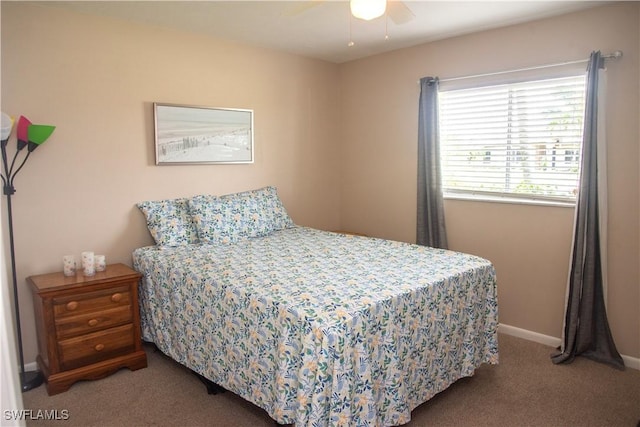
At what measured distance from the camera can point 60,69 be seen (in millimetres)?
2887

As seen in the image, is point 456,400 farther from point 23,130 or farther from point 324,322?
point 23,130

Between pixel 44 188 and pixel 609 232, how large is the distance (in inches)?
145

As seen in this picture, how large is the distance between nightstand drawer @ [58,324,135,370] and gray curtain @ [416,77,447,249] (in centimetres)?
240

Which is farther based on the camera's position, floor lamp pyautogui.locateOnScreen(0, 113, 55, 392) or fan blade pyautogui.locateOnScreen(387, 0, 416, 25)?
floor lamp pyautogui.locateOnScreen(0, 113, 55, 392)

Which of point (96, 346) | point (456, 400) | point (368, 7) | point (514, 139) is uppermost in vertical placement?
point (368, 7)

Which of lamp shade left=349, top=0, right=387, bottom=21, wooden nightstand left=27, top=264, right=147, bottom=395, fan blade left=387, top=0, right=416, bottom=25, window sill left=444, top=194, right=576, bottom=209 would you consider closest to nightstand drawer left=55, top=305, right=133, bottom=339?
wooden nightstand left=27, top=264, right=147, bottom=395

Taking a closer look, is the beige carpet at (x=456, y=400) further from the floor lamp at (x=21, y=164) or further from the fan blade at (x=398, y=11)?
the fan blade at (x=398, y=11)

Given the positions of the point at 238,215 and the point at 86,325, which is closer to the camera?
the point at 86,325

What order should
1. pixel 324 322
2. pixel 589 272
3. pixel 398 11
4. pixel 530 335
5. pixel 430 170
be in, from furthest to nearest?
1. pixel 430 170
2. pixel 530 335
3. pixel 589 272
4. pixel 398 11
5. pixel 324 322

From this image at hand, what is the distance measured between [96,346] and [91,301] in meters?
0.29

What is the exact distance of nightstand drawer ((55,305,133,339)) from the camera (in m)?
2.61

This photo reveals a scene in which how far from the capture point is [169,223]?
3273mm

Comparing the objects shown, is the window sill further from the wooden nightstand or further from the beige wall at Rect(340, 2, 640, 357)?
the wooden nightstand

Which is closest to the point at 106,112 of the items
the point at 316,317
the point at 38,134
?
the point at 38,134
